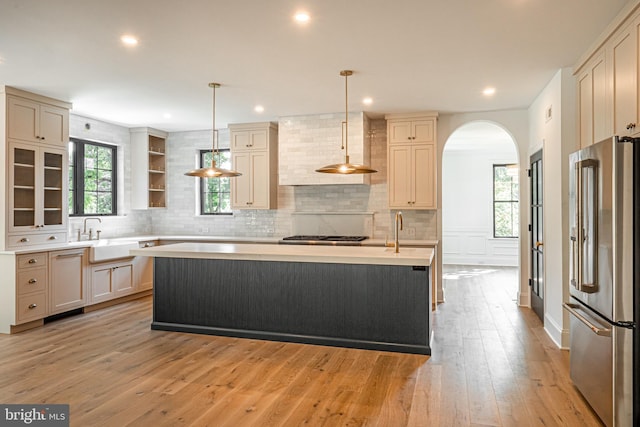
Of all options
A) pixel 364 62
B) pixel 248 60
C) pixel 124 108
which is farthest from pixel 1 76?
pixel 364 62

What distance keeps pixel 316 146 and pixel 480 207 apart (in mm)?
5574

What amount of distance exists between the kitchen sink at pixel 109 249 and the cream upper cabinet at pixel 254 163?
1629 millimetres

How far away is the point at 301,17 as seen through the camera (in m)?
3.14

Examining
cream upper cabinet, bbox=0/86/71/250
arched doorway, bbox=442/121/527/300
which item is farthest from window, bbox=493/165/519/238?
cream upper cabinet, bbox=0/86/71/250

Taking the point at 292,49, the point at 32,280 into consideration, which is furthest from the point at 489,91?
the point at 32,280

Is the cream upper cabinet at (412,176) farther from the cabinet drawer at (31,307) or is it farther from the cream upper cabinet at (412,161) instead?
the cabinet drawer at (31,307)

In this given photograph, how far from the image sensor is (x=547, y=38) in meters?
3.54

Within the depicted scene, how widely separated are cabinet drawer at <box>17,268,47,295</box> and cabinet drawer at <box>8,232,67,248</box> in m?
0.32

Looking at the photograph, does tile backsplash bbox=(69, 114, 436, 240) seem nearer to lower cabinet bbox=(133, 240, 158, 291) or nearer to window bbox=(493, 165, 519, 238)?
lower cabinet bbox=(133, 240, 158, 291)

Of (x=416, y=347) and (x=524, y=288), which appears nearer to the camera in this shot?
(x=416, y=347)

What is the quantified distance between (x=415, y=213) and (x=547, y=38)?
329 centimetres

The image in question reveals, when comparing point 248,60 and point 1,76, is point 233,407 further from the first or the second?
point 1,76

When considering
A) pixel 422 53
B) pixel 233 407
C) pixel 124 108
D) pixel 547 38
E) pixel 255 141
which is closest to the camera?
pixel 233 407

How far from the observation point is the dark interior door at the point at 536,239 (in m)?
5.21
